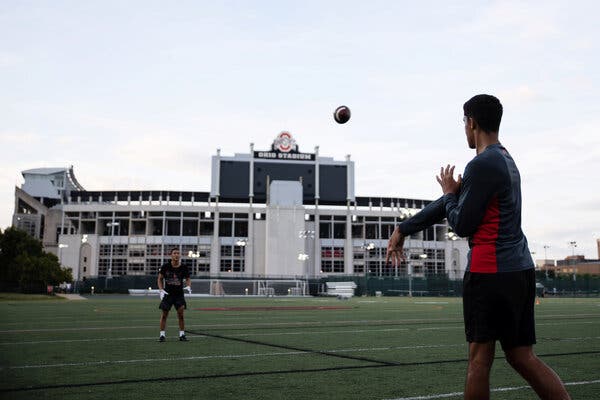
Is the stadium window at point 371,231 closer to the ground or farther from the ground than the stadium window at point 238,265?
farther from the ground

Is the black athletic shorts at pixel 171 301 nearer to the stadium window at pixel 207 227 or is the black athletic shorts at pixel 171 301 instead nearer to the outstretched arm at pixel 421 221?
the outstretched arm at pixel 421 221

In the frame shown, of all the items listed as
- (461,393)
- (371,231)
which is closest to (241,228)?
(371,231)

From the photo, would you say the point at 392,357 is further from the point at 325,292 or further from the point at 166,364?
the point at 325,292

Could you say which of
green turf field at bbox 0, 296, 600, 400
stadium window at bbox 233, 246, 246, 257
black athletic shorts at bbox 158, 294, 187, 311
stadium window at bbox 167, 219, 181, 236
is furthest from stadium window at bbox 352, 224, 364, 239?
black athletic shorts at bbox 158, 294, 187, 311

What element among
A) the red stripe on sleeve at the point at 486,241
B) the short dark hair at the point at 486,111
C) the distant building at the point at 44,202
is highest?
the distant building at the point at 44,202

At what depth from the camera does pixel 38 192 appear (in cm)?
12106

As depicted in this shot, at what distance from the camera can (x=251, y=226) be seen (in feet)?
322

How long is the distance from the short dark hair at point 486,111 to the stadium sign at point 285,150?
305 feet

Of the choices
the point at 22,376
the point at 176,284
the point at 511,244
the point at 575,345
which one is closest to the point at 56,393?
the point at 22,376

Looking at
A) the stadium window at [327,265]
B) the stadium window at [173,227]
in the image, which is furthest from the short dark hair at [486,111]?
the stadium window at [173,227]

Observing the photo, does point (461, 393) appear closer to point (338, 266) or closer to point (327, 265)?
point (327, 265)

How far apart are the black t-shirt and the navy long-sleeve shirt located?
9.93 metres

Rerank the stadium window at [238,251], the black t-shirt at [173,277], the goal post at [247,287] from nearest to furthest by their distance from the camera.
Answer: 1. the black t-shirt at [173,277]
2. the goal post at [247,287]
3. the stadium window at [238,251]

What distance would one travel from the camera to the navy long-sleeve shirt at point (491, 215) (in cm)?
364
